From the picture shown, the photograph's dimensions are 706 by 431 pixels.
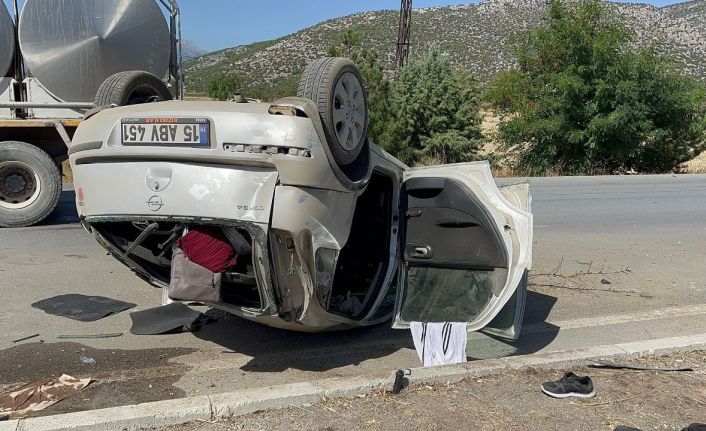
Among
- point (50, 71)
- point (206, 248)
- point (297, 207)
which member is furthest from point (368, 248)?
point (50, 71)

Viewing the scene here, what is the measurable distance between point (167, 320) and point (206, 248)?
1759 mm

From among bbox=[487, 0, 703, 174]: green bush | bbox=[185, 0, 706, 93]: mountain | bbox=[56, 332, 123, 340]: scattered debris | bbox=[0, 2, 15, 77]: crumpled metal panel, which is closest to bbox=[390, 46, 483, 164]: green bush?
bbox=[487, 0, 703, 174]: green bush

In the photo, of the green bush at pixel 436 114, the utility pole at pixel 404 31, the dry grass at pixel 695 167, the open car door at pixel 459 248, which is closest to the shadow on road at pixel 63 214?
the open car door at pixel 459 248

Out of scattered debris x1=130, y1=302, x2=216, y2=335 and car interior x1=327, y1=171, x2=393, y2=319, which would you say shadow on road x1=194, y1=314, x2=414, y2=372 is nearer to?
scattered debris x1=130, y1=302, x2=216, y2=335

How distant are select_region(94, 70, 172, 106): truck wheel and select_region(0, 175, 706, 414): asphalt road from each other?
1672 millimetres

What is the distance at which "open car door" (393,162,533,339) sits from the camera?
4.66 m

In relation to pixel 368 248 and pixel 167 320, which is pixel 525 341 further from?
pixel 167 320

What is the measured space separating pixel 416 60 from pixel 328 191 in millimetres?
22925

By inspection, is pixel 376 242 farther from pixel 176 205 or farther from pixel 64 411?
pixel 64 411

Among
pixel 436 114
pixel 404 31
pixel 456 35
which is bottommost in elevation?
pixel 436 114

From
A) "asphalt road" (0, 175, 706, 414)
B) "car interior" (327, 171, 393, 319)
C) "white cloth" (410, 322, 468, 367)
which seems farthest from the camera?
"car interior" (327, 171, 393, 319)

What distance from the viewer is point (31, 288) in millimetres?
6289

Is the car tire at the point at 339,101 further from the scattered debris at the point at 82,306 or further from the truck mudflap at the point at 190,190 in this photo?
the scattered debris at the point at 82,306

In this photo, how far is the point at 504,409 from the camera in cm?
373
